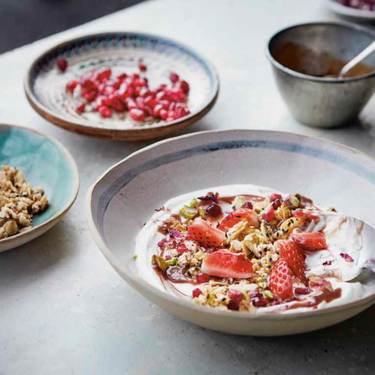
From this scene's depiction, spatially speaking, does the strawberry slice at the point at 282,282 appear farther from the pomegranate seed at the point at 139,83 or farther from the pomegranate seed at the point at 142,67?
the pomegranate seed at the point at 142,67

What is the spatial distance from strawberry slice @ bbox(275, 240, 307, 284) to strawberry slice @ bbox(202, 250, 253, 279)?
0.07m

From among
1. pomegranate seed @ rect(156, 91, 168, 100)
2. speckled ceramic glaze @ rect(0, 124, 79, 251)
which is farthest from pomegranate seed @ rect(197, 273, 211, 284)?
pomegranate seed @ rect(156, 91, 168, 100)

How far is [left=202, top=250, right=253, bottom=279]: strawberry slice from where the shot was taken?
958mm

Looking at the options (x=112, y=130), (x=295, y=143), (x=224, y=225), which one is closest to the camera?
(x=224, y=225)

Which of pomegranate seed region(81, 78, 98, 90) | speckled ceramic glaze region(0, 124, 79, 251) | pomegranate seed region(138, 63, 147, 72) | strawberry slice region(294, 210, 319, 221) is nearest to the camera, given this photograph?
strawberry slice region(294, 210, 319, 221)

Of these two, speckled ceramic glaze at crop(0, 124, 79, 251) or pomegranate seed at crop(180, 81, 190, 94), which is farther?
pomegranate seed at crop(180, 81, 190, 94)

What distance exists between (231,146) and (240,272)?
0.39 metres

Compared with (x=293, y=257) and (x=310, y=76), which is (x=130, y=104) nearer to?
(x=310, y=76)

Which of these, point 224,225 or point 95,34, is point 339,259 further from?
point 95,34

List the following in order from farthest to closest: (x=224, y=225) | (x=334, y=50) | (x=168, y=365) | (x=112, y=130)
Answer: (x=334, y=50) < (x=112, y=130) < (x=224, y=225) < (x=168, y=365)

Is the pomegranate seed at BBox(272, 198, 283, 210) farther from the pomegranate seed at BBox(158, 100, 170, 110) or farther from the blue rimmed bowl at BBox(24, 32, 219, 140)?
the pomegranate seed at BBox(158, 100, 170, 110)

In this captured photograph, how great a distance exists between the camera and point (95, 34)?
5.78ft

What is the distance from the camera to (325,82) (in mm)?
1434

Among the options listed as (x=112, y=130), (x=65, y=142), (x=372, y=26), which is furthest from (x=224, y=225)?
(x=372, y=26)
